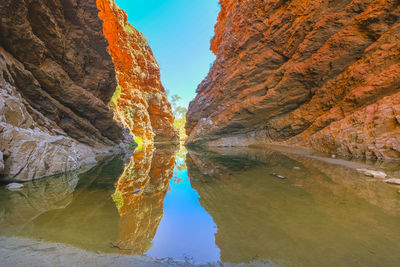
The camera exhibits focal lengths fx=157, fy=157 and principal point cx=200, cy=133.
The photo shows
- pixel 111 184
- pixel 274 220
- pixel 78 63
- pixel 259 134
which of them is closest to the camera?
pixel 274 220

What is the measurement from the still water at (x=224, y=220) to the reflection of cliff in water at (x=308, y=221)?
0.03 feet

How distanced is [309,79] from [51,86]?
16.4 m

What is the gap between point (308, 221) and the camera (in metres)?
2.08

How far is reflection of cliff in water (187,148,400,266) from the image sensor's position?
149cm

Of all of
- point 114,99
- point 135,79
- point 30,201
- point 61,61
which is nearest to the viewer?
point 30,201

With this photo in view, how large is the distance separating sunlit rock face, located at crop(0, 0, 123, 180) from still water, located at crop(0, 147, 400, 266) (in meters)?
1.31

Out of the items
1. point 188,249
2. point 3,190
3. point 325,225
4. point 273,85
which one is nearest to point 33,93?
Result: point 3,190

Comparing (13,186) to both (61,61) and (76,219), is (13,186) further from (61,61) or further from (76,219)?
(61,61)

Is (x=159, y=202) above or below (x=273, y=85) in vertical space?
below

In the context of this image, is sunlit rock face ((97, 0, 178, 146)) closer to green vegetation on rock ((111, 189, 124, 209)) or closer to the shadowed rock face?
the shadowed rock face

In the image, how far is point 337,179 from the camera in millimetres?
3943

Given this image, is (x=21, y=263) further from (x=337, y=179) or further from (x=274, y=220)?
(x=337, y=179)

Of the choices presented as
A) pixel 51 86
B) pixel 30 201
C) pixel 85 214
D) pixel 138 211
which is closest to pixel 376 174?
pixel 138 211

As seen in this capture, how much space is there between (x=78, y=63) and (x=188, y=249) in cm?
1242
